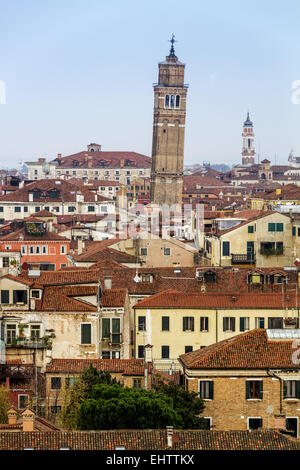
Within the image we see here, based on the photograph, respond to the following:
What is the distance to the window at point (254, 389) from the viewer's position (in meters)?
21.3

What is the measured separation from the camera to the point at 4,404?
20.4 m

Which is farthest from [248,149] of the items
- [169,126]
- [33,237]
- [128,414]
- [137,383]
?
[128,414]

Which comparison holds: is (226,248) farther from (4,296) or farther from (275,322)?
(4,296)

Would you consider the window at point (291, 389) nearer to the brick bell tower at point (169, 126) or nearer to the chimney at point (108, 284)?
the chimney at point (108, 284)

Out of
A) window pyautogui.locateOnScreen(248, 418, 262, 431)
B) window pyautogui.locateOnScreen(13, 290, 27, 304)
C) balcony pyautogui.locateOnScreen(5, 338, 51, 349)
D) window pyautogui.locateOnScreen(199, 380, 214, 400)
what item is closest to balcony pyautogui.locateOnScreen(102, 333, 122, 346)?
window pyautogui.locateOnScreen(13, 290, 27, 304)

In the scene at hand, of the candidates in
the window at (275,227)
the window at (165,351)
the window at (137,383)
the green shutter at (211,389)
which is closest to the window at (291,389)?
the green shutter at (211,389)

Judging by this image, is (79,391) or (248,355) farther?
(248,355)

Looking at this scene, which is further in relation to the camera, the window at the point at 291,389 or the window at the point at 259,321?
the window at the point at 259,321

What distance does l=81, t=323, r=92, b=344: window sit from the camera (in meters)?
24.9

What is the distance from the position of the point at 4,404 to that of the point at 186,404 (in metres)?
2.81

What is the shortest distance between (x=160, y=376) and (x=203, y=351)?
85cm

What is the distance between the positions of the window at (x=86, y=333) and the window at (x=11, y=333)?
4.23 ft

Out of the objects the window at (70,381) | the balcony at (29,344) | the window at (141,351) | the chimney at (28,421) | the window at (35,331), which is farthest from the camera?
the window at (141,351)
